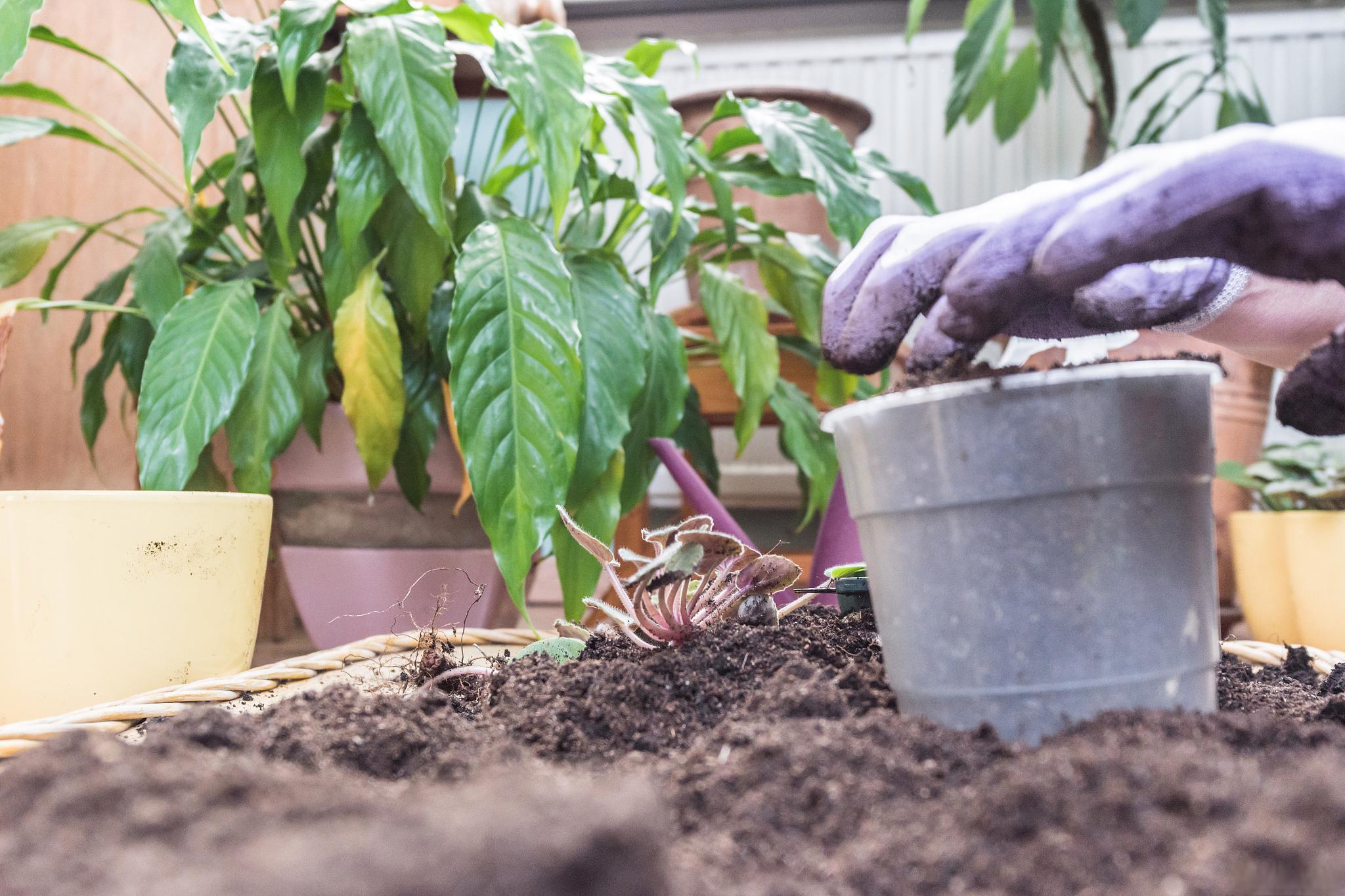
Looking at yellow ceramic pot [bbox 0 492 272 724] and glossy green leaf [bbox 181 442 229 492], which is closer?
yellow ceramic pot [bbox 0 492 272 724]

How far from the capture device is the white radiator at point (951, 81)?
2154 mm

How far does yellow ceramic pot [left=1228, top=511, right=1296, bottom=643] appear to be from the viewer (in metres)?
1.18

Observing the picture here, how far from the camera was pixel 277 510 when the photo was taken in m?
1.11

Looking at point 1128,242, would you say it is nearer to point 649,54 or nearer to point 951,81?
point 649,54

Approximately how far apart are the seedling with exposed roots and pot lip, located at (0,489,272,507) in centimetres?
28

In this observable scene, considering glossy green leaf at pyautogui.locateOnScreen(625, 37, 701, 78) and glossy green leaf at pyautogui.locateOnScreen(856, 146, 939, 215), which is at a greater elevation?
glossy green leaf at pyautogui.locateOnScreen(625, 37, 701, 78)

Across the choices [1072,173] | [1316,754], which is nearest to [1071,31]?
[1072,173]

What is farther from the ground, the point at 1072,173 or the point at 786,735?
the point at 1072,173

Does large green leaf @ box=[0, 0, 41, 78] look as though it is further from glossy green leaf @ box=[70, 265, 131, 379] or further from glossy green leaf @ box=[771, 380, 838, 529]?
glossy green leaf @ box=[771, 380, 838, 529]

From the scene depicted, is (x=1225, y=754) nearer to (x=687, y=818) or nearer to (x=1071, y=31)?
(x=687, y=818)

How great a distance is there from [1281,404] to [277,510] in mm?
1020

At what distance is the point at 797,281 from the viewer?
1.25m

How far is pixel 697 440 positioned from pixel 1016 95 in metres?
1.28

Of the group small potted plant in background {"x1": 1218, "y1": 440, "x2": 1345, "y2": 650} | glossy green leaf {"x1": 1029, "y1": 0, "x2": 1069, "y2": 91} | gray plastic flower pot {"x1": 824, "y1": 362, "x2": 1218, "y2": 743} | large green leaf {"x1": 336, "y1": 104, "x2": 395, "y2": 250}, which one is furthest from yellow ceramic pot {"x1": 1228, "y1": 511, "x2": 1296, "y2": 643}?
large green leaf {"x1": 336, "y1": 104, "x2": 395, "y2": 250}
